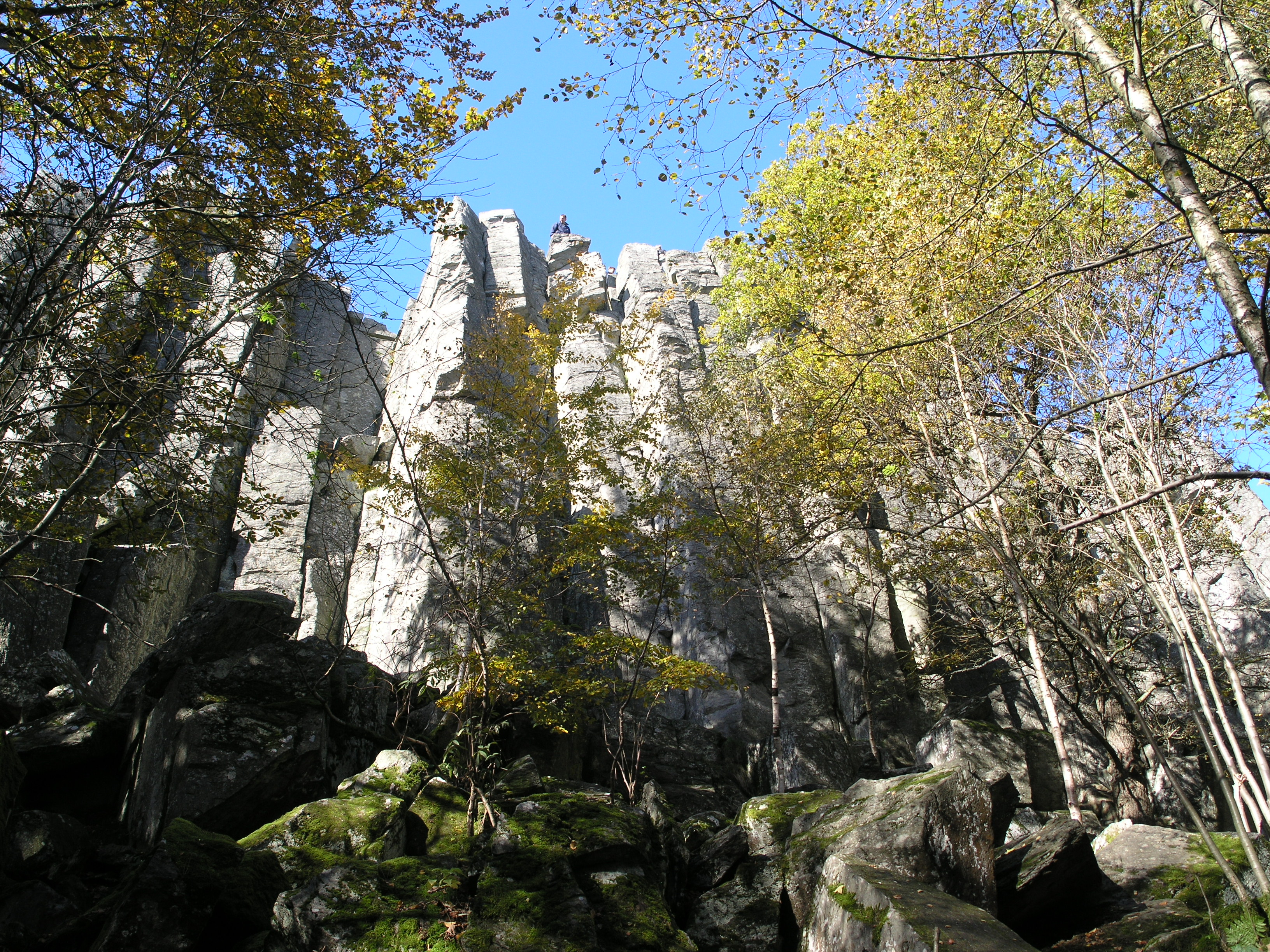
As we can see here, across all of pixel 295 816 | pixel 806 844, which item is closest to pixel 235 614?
pixel 295 816

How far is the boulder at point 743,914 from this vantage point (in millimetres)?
5875

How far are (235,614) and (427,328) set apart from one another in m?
18.2

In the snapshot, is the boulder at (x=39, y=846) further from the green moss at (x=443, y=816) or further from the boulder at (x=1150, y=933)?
the boulder at (x=1150, y=933)

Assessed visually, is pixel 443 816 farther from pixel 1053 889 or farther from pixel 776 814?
pixel 1053 889

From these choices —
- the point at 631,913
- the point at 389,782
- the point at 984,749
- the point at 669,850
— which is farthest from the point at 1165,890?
the point at 389,782

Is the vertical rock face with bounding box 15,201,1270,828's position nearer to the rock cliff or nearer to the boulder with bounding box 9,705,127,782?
the rock cliff

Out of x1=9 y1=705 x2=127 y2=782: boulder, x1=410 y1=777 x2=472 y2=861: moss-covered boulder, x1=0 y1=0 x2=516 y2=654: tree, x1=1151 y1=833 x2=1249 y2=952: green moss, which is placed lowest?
x1=1151 y1=833 x2=1249 y2=952: green moss

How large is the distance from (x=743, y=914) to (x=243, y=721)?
591 centimetres

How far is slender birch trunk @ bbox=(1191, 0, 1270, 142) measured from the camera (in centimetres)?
384

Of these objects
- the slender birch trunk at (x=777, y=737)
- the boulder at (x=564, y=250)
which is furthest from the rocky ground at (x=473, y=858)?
the boulder at (x=564, y=250)

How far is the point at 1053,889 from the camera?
590cm

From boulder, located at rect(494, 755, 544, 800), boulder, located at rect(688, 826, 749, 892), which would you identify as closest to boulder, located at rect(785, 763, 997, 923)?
boulder, located at rect(688, 826, 749, 892)

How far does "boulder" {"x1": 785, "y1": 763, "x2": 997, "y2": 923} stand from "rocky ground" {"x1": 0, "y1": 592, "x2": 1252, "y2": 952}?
0.05ft

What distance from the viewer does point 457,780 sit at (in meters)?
8.13
